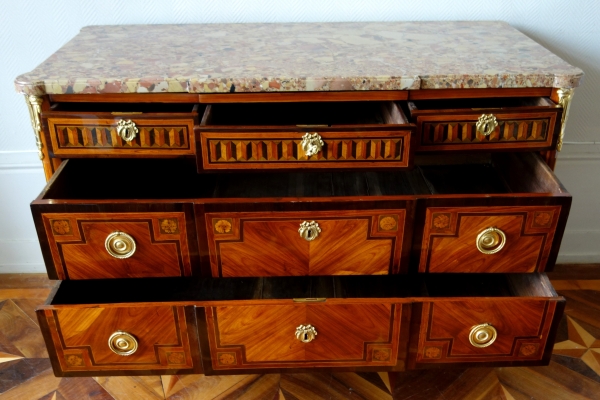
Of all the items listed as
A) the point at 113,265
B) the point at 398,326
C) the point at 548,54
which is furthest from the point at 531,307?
the point at 113,265

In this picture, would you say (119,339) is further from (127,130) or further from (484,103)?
(484,103)

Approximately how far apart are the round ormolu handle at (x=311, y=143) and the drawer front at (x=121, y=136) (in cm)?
18

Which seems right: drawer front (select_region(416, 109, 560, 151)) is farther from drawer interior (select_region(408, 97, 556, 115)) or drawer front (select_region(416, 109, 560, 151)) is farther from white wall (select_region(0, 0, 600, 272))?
white wall (select_region(0, 0, 600, 272))

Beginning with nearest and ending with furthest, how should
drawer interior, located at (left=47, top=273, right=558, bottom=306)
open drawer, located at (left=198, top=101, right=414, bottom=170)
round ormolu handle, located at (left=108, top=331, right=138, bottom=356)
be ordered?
open drawer, located at (left=198, top=101, right=414, bottom=170) → round ormolu handle, located at (left=108, top=331, right=138, bottom=356) → drawer interior, located at (left=47, top=273, right=558, bottom=306)

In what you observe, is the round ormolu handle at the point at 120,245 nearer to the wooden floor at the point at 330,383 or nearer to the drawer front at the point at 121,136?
the drawer front at the point at 121,136

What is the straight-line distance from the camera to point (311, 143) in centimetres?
83

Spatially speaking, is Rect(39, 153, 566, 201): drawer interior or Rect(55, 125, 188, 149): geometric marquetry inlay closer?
Rect(55, 125, 188, 149): geometric marquetry inlay

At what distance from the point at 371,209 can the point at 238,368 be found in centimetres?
39

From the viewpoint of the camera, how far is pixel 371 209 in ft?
2.82

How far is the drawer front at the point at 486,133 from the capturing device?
0.86 m

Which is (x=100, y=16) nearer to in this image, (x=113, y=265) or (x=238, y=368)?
(x=113, y=265)

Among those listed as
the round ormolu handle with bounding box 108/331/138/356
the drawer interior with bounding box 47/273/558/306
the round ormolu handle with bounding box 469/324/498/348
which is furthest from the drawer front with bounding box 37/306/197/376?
the round ormolu handle with bounding box 469/324/498/348

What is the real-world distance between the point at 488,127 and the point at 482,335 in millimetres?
360

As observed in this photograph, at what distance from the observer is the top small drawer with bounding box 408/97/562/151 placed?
2.81ft
